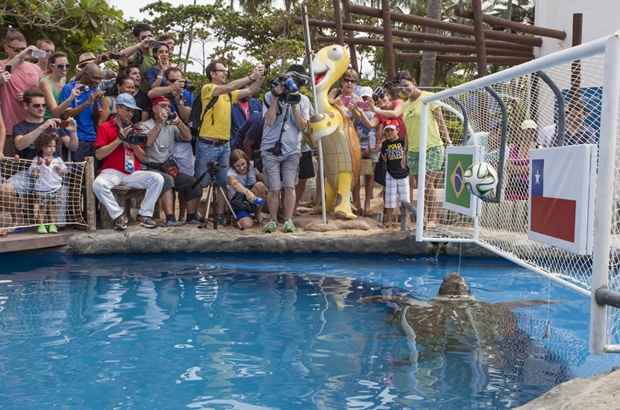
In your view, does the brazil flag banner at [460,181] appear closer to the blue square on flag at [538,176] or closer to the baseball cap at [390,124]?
the blue square on flag at [538,176]

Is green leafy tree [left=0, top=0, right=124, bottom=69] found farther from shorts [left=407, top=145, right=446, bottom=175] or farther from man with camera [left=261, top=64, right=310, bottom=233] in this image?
shorts [left=407, top=145, right=446, bottom=175]

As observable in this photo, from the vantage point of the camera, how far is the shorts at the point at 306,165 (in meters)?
11.0

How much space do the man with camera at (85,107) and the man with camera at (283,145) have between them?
219 centimetres

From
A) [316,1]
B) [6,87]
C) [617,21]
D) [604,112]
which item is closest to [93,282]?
[6,87]

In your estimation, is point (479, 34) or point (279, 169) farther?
point (479, 34)

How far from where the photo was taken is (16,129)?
9.70 meters

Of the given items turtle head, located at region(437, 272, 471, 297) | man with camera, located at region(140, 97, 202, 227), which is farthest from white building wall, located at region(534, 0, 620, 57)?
turtle head, located at region(437, 272, 471, 297)

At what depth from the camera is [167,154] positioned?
34.8 ft

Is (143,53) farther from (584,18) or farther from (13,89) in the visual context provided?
(584,18)

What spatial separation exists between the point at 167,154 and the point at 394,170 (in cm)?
304

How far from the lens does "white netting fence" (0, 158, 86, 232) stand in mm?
9500

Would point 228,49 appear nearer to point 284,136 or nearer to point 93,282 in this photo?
point 284,136

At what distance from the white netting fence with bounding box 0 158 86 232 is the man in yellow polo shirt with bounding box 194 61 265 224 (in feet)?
5.14

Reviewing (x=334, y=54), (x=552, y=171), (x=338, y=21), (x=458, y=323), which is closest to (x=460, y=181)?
(x=458, y=323)
